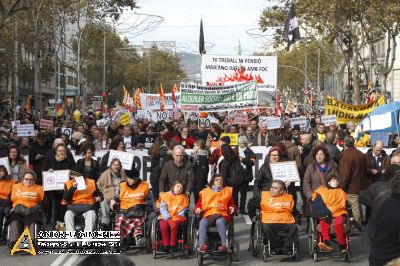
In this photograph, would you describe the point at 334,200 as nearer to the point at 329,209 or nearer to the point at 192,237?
the point at 329,209

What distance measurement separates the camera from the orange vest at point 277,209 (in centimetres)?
1050

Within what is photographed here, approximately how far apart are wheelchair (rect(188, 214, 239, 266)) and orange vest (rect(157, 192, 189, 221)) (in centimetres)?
22

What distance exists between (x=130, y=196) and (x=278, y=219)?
2100 mm

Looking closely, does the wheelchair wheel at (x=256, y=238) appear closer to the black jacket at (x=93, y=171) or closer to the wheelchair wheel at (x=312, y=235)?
the wheelchair wheel at (x=312, y=235)

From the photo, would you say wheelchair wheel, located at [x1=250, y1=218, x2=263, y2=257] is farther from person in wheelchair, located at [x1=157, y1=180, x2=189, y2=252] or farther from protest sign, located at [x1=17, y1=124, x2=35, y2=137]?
protest sign, located at [x1=17, y1=124, x2=35, y2=137]

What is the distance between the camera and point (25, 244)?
10930 millimetres

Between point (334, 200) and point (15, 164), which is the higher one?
point (15, 164)

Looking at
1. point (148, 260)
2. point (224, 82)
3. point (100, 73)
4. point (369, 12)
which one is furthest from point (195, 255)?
point (100, 73)

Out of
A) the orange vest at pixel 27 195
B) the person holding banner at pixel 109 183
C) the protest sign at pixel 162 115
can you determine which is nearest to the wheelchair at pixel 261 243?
the person holding banner at pixel 109 183

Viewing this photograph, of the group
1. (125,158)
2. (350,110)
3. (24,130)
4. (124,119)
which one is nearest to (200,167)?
(125,158)

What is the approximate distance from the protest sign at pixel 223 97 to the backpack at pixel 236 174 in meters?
10.2

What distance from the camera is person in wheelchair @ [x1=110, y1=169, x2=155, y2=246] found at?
10.9 metres

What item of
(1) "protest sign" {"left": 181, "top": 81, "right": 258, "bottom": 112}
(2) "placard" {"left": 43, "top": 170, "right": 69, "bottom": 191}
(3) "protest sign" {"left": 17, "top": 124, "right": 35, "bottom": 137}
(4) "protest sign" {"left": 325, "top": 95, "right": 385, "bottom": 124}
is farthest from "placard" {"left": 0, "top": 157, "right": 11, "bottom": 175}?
(4) "protest sign" {"left": 325, "top": 95, "right": 385, "bottom": 124}

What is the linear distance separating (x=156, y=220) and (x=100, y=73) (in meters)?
74.6
